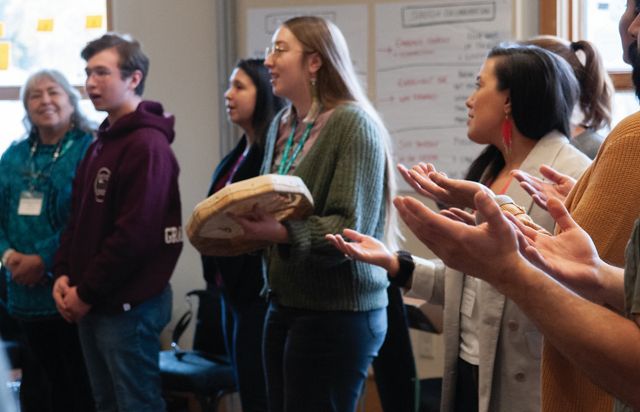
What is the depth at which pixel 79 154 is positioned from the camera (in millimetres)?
3703

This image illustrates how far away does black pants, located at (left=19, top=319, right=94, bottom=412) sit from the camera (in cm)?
360

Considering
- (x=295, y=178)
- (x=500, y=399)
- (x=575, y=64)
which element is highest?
(x=575, y=64)

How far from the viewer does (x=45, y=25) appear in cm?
482

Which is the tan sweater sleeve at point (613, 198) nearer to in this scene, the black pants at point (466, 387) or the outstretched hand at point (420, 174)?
the outstretched hand at point (420, 174)

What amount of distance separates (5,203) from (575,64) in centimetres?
228

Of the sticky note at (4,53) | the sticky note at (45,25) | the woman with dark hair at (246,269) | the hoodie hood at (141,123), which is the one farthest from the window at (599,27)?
the sticky note at (4,53)

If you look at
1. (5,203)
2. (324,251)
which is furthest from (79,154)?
(324,251)

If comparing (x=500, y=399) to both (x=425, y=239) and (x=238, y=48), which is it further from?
(x=238, y=48)

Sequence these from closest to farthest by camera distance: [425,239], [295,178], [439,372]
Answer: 1. [425,239]
2. [295,178]
3. [439,372]

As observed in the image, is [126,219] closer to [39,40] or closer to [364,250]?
[364,250]

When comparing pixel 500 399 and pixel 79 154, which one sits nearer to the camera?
pixel 500 399

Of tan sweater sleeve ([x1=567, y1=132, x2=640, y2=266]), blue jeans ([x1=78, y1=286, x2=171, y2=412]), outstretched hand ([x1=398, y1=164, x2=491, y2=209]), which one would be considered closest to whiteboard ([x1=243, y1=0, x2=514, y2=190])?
blue jeans ([x1=78, y1=286, x2=171, y2=412])

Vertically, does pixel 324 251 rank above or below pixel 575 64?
below

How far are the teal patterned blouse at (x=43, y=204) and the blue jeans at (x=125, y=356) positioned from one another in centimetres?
41
